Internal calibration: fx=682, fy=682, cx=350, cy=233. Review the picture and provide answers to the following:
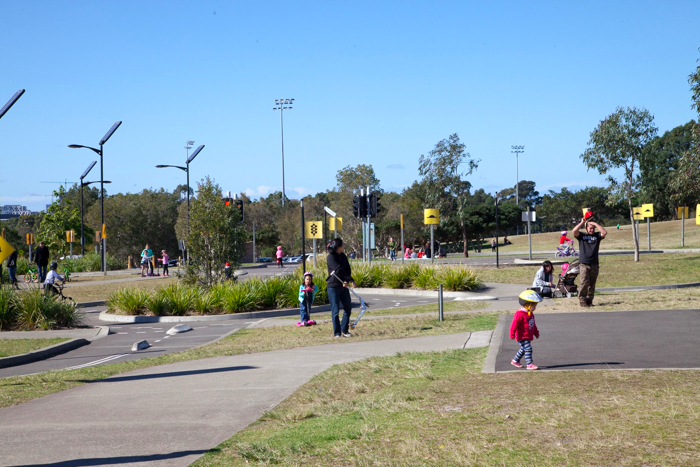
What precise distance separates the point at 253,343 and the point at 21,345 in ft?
14.7

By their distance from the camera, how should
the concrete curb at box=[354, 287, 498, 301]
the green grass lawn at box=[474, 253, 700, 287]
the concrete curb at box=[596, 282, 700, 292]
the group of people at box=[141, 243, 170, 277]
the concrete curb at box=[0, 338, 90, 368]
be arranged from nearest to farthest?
the concrete curb at box=[0, 338, 90, 368], the concrete curb at box=[354, 287, 498, 301], the concrete curb at box=[596, 282, 700, 292], the green grass lawn at box=[474, 253, 700, 287], the group of people at box=[141, 243, 170, 277]

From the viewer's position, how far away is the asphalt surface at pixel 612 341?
27.2ft

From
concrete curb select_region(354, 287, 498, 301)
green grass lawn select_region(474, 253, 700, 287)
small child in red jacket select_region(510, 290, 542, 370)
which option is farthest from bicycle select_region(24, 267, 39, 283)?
small child in red jacket select_region(510, 290, 542, 370)

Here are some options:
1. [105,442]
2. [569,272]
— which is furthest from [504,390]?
[569,272]

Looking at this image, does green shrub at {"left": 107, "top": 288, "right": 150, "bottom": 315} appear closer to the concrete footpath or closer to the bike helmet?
the concrete footpath

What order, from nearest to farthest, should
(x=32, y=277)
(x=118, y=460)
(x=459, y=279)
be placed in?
(x=118, y=460) → (x=459, y=279) → (x=32, y=277)

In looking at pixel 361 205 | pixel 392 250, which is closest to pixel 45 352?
pixel 361 205

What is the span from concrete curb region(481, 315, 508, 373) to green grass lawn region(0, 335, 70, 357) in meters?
8.09

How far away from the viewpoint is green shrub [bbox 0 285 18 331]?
51.0 ft

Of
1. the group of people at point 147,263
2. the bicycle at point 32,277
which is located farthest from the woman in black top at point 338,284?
the group of people at point 147,263

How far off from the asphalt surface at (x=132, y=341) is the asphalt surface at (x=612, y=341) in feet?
20.2

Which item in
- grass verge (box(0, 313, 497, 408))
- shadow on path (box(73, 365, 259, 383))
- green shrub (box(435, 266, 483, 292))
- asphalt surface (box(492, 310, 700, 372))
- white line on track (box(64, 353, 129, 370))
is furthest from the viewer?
green shrub (box(435, 266, 483, 292))

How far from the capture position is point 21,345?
12.9 m

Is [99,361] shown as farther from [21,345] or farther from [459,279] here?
[459,279]
